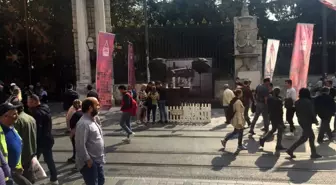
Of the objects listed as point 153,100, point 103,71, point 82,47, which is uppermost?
point 82,47

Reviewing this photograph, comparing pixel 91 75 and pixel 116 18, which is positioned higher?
pixel 116 18

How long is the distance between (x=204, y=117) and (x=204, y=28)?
28.9 ft

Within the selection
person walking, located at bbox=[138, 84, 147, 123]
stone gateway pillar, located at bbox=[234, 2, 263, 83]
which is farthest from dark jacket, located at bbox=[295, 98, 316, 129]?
stone gateway pillar, located at bbox=[234, 2, 263, 83]

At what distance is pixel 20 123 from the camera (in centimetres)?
561

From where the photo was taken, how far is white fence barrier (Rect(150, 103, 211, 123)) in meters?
13.9

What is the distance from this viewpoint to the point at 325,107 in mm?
9492

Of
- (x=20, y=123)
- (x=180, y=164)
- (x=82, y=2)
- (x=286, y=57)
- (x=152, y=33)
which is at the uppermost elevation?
(x=82, y=2)

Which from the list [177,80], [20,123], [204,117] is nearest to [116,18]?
[177,80]

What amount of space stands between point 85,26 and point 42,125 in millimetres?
14085

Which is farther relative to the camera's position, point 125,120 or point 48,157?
point 125,120

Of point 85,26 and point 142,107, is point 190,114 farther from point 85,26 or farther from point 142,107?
point 85,26

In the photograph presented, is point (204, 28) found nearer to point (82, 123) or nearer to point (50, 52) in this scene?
point (50, 52)

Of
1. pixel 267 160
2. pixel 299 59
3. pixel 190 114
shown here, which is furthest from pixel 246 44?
pixel 267 160

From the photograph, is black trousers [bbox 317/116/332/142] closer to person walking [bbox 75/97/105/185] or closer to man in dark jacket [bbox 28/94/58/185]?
person walking [bbox 75/97/105/185]
